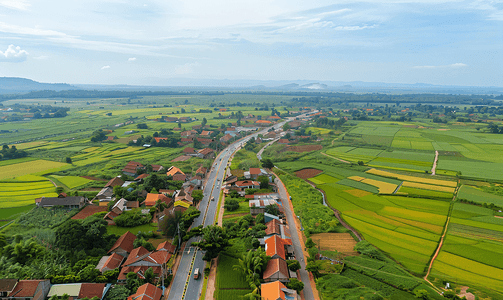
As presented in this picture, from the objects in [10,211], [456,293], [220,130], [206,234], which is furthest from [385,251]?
[220,130]

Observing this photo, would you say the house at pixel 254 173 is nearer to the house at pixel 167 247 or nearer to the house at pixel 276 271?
the house at pixel 167 247

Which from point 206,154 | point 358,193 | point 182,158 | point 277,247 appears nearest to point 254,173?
point 358,193

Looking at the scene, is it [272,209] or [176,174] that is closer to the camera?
[272,209]

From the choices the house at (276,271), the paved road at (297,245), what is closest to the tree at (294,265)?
the house at (276,271)

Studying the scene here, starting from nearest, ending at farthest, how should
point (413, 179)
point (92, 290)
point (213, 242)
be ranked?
point (92, 290), point (213, 242), point (413, 179)

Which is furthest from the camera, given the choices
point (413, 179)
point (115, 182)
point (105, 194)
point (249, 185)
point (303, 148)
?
point (303, 148)

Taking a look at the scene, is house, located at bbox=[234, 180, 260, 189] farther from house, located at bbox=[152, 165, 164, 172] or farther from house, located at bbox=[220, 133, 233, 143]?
house, located at bbox=[220, 133, 233, 143]

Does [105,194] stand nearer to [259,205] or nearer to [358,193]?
[259,205]

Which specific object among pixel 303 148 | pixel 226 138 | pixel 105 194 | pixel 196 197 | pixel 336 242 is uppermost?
pixel 226 138
